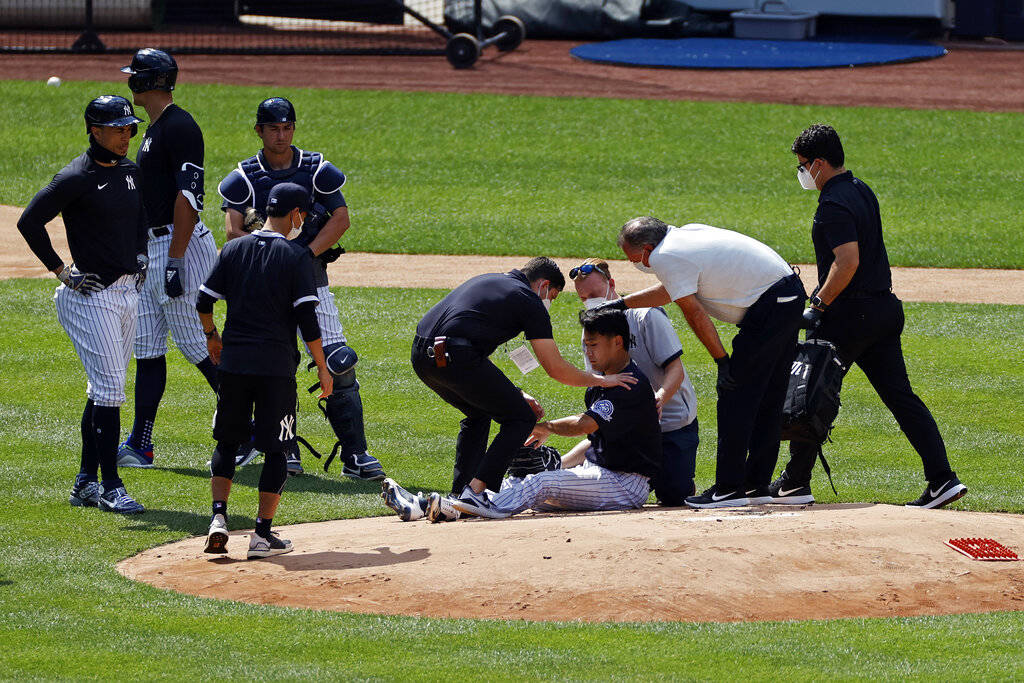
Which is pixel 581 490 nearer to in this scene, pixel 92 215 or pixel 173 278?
pixel 173 278

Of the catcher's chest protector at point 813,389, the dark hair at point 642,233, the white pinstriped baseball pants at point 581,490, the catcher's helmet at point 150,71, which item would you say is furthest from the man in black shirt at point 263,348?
the catcher's chest protector at point 813,389

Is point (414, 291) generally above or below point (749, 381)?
below

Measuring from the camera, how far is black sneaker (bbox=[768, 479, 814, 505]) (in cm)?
739

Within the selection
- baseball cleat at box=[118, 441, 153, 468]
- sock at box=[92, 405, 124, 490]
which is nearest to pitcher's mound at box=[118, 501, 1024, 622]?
sock at box=[92, 405, 124, 490]

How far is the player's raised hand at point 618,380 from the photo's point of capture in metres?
6.95

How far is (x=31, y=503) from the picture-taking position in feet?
24.3

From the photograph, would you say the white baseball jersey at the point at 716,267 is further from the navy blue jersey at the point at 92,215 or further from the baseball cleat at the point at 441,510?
the navy blue jersey at the point at 92,215

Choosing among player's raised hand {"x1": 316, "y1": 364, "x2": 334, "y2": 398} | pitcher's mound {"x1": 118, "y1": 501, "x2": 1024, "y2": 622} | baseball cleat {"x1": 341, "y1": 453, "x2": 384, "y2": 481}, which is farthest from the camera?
baseball cleat {"x1": 341, "y1": 453, "x2": 384, "y2": 481}

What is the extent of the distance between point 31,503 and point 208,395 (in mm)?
2742

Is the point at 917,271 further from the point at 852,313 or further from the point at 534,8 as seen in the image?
the point at 534,8

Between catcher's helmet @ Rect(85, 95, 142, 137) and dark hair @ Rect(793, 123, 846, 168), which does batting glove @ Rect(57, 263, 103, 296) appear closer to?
catcher's helmet @ Rect(85, 95, 142, 137)

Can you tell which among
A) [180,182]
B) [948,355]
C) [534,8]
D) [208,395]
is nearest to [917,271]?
[948,355]

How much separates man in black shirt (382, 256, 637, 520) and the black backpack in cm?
93

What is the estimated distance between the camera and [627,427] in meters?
7.08
